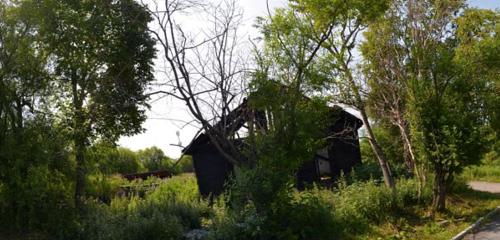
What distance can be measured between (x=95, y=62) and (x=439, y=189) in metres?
10.8

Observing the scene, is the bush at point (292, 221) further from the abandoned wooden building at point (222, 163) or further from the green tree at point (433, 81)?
the abandoned wooden building at point (222, 163)

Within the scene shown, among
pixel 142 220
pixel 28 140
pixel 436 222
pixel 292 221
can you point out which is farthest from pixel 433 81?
pixel 28 140

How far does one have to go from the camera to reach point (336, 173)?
21.6 m

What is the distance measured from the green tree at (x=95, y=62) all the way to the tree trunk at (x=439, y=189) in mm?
8424

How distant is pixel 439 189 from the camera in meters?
13.5

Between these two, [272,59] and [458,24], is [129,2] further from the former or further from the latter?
[458,24]

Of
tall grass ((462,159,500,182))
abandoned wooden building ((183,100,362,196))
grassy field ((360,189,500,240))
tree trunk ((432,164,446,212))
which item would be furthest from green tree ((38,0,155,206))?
tall grass ((462,159,500,182))

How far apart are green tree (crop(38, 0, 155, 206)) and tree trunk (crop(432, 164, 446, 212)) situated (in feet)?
27.6

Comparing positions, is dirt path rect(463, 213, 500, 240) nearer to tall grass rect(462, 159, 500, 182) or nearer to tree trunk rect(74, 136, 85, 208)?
tree trunk rect(74, 136, 85, 208)

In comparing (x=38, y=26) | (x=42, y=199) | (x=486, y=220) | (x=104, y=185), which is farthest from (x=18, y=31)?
(x=486, y=220)

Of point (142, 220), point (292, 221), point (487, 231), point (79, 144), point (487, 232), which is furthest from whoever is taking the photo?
point (79, 144)

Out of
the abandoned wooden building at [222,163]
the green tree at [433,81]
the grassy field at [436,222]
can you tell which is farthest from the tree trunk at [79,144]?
the green tree at [433,81]

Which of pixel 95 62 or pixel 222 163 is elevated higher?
pixel 95 62

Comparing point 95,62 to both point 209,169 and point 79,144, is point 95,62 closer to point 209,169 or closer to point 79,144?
point 79,144
